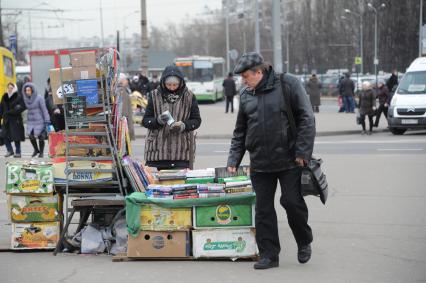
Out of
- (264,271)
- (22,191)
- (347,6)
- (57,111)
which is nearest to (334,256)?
(264,271)

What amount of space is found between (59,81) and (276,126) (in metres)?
2.34

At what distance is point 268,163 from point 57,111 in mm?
10161

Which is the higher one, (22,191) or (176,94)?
(176,94)

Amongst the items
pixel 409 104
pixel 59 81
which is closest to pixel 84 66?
pixel 59 81

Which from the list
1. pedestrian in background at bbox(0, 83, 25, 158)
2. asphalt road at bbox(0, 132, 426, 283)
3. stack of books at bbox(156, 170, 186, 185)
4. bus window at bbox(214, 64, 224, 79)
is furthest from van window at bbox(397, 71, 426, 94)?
bus window at bbox(214, 64, 224, 79)

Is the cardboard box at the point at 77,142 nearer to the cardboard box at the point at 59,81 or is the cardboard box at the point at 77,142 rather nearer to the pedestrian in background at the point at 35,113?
the cardboard box at the point at 59,81

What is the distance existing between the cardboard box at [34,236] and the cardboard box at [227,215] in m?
1.54

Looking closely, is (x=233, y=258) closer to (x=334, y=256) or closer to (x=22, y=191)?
(x=334, y=256)

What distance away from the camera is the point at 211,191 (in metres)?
6.99

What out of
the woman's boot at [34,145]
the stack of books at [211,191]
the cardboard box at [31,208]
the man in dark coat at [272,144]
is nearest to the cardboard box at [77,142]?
the cardboard box at [31,208]

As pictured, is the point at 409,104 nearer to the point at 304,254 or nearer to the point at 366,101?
the point at 366,101

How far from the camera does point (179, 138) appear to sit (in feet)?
26.4

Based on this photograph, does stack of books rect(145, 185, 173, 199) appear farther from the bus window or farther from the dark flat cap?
the bus window

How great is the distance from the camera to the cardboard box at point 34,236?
24.7 feet
